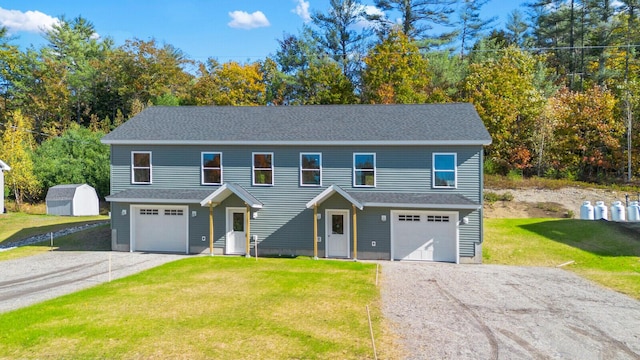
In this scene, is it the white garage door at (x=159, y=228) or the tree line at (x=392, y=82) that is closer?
the white garage door at (x=159, y=228)

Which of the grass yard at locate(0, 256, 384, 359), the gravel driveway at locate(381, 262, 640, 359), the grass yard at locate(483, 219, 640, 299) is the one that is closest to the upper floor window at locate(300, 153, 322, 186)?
the grass yard at locate(0, 256, 384, 359)

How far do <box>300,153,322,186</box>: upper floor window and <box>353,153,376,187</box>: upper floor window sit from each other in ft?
5.25

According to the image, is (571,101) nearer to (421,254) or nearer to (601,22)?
(601,22)

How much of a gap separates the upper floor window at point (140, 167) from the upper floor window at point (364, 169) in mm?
9752

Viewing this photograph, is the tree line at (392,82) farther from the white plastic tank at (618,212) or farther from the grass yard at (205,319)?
the grass yard at (205,319)

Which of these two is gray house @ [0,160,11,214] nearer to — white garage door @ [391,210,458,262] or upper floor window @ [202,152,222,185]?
upper floor window @ [202,152,222,185]

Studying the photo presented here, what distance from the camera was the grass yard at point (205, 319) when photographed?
828cm

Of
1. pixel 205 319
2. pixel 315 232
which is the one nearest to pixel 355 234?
pixel 315 232

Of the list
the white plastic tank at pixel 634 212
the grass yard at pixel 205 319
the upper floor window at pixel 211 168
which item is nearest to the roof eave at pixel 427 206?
the grass yard at pixel 205 319

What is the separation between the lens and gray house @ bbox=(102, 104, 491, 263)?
60.0 ft

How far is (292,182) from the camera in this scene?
19500 millimetres

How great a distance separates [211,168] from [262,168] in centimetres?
242

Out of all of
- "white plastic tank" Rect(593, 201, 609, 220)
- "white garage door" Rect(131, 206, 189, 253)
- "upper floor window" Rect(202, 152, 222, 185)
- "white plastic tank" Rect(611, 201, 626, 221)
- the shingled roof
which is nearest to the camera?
the shingled roof

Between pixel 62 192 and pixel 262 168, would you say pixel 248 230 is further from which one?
pixel 62 192
